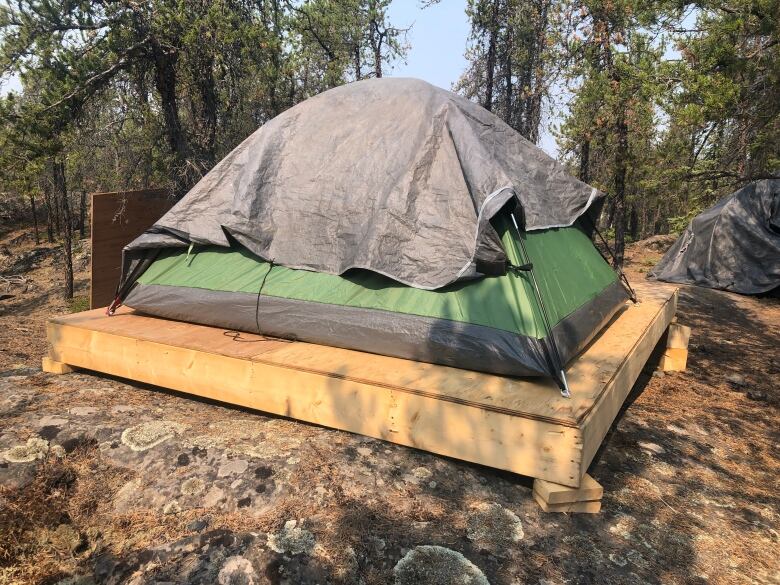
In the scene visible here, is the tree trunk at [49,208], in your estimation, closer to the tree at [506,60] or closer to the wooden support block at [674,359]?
the tree at [506,60]

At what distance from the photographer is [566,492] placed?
2.51 metres

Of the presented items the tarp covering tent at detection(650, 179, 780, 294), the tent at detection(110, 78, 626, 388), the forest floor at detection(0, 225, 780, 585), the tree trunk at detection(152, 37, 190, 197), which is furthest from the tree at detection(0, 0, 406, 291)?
the tarp covering tent at detection(650, 179, 780, 294)

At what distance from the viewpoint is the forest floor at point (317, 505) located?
2.16 m

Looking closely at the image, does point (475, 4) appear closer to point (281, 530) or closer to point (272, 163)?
point (272, 163)

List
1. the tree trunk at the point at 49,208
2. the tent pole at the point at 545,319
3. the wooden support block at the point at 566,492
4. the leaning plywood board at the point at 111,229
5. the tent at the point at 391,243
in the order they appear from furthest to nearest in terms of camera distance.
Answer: the tree trunk at the point at 49,208
the leaning plywood board at the point at 111,229
the tent at the point at 391,243
the tent pole at the point at 545,319
the wooden support block at the point at 566,492

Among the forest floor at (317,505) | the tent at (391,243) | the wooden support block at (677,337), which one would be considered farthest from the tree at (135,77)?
the wooden support block at (677,337)

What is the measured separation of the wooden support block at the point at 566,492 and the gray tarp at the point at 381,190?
3.96ft

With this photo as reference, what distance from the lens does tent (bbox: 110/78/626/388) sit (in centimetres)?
311

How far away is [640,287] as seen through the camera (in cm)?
582

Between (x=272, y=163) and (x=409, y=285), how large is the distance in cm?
158

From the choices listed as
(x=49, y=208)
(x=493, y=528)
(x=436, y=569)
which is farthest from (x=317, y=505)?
(x=49, y=208)

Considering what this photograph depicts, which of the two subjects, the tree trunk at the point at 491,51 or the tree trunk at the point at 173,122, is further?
the tree trunk at the point at 491,51

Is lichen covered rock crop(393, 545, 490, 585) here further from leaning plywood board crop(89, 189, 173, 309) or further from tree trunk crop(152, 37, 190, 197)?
tree trunk crop(152, 37, 190, 197)

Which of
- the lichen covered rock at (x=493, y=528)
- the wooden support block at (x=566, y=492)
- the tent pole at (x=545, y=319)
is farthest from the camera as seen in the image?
the tent pole at (x=545, y=319)
